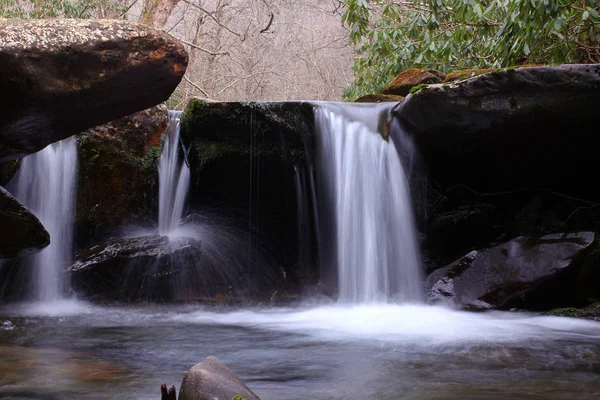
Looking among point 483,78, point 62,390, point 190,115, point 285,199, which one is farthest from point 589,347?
point 190,115

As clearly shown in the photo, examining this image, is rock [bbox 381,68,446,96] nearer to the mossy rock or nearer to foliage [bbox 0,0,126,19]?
the mossy rock

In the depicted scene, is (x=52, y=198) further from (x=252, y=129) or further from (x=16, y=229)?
(x=252, y=129)

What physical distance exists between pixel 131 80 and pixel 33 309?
11.9ft

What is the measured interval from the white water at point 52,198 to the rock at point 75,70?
2927 mm

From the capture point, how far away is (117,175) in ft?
29.8

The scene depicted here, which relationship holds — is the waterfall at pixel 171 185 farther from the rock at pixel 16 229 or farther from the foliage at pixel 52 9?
the foliage at pixel 52 9

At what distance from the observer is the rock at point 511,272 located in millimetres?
7391

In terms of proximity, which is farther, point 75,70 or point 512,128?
point 512,128

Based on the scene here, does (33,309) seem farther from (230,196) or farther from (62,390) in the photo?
(62,390)

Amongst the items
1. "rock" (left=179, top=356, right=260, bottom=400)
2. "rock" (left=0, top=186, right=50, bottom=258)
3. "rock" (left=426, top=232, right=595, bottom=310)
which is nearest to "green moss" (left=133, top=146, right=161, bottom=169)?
"rock" (left=0, top=186, right=50, bottom=258)

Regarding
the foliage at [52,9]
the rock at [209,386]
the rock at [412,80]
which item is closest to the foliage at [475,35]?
the rock at [412,80]

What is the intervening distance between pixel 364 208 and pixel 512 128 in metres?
2.14

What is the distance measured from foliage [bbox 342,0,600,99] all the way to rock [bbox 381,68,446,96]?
38.5 inches

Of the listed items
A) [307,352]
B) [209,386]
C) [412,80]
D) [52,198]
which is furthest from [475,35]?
[209,386]
